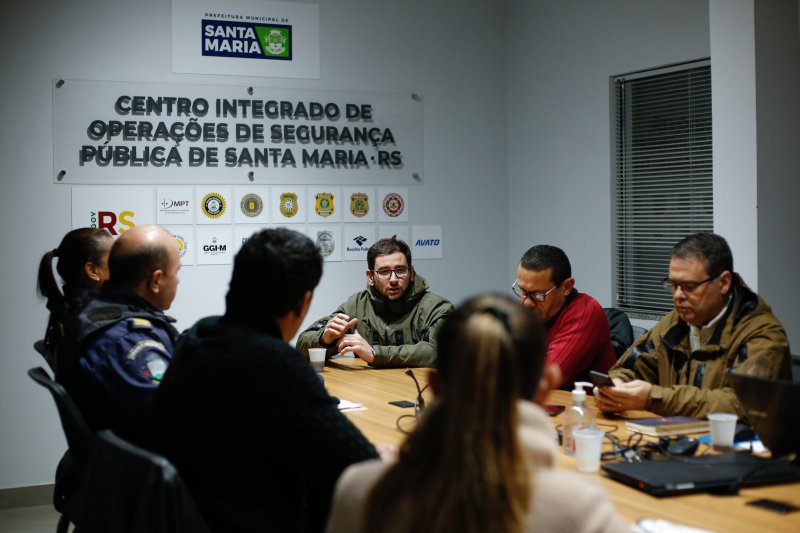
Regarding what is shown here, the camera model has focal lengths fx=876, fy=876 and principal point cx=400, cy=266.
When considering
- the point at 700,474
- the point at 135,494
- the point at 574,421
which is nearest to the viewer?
the point at 135,494

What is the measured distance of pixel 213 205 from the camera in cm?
548

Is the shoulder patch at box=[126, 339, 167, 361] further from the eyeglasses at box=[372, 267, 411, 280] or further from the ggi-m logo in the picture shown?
the ggi-m logo

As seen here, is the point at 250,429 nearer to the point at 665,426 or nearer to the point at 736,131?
the point at 665,426

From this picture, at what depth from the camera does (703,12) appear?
4832 mm

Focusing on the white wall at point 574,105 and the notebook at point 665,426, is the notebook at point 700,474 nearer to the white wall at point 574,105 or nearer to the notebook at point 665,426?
the notebook at point 665,426

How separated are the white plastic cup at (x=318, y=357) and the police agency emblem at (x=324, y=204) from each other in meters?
1.62

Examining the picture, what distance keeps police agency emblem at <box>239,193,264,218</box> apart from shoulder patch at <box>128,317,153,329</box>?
8.96 feet

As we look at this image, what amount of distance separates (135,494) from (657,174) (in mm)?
4101

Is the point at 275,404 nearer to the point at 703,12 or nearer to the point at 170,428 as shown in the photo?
the point at 170,428

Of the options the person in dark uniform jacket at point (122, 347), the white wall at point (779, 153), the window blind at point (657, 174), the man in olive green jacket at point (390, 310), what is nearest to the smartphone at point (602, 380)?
the white wall at point (779, 153)

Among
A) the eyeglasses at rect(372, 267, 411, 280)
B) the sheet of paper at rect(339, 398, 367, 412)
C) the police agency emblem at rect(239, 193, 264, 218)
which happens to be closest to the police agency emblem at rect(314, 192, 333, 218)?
the police agency emblem at rect(239, 193, 264, 218)

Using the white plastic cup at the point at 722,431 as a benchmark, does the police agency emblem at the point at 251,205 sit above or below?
above

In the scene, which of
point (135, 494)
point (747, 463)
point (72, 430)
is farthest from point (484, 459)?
point (72, 430)

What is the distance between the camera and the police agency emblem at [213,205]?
5.46 metres
